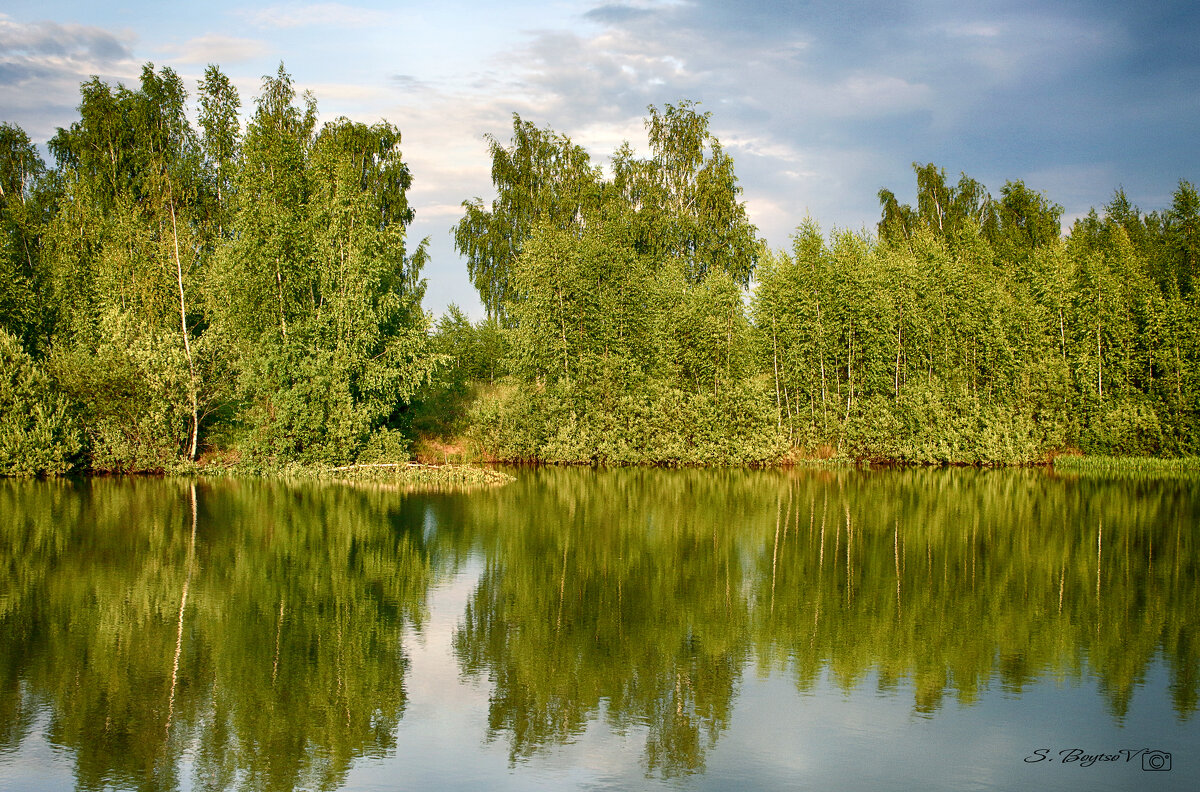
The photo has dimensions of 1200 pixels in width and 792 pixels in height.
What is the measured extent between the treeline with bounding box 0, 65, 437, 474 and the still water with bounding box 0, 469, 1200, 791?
493 inches

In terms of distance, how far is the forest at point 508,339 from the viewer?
33.2 m

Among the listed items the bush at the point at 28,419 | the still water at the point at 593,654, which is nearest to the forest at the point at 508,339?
the bush at the point at 28,419

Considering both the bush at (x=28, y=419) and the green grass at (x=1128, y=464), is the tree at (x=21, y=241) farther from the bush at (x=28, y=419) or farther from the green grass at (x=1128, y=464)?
the green grass at (x=1128, y=464)

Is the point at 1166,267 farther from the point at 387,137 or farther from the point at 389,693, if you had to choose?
the point at 389,693

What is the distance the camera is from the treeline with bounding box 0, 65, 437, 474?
3228 centimetres

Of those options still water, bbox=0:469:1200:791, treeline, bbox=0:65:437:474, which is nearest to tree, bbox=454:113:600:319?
treeline, bbox=0:65:437:474

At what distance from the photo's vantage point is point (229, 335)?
35.0m

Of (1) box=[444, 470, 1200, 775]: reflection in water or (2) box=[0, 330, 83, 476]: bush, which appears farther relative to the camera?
(2) box=[0, 330, 83, 476]: bush

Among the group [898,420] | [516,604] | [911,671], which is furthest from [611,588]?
[898,420]

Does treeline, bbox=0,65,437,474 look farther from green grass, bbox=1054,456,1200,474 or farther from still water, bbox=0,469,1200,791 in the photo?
green grass, bbox=1054,456,1200,474

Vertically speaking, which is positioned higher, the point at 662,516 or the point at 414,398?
the point at 414,398

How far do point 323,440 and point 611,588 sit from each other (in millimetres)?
22004

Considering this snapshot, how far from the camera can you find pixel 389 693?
29.9 ft

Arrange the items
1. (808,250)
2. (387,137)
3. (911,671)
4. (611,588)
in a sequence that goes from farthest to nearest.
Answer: (387,137) < (808,250) < (611,588) < (911,671)
